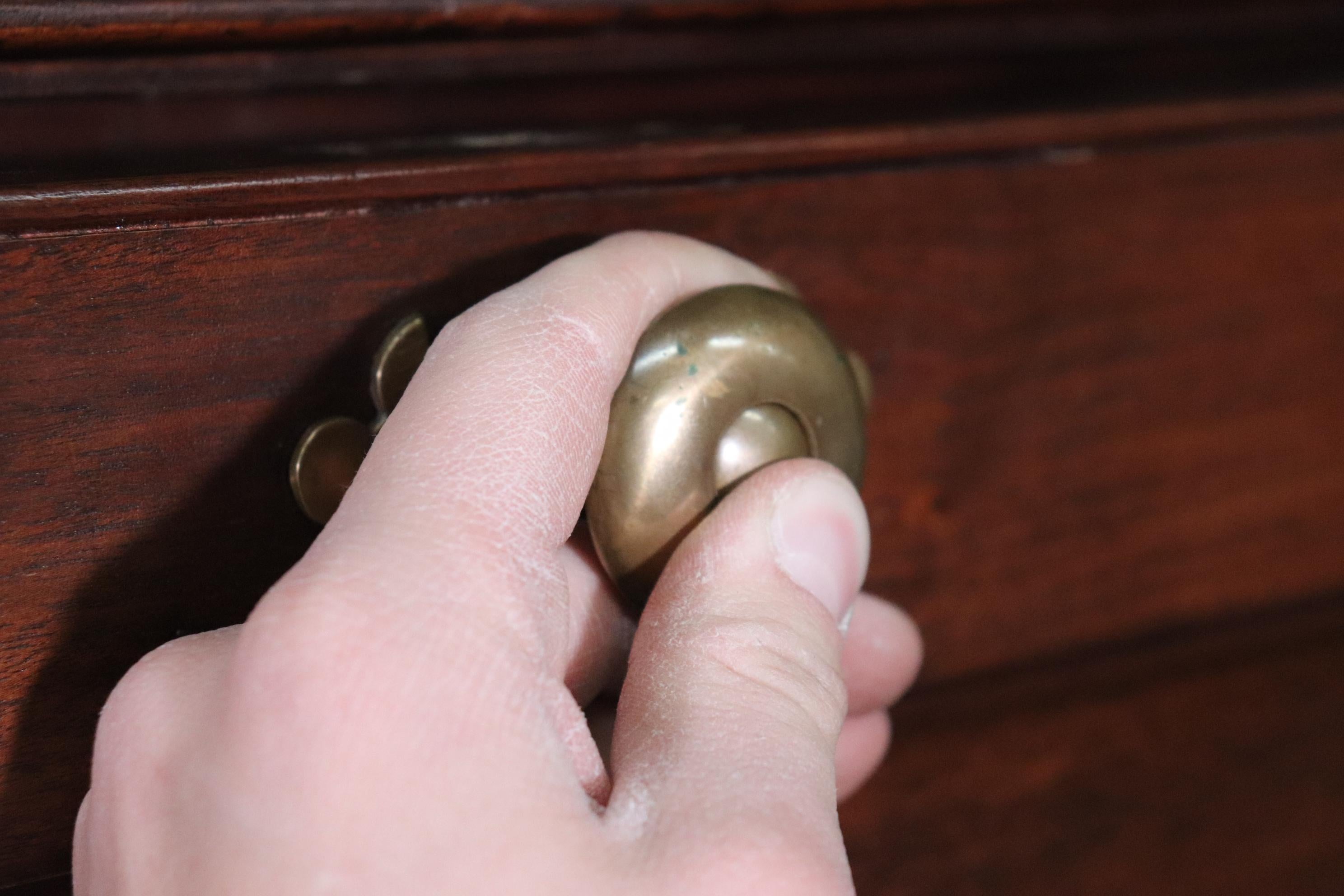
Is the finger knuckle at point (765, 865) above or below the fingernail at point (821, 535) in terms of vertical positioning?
below

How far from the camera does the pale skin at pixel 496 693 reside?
23 cm

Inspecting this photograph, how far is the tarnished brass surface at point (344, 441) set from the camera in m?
0.31

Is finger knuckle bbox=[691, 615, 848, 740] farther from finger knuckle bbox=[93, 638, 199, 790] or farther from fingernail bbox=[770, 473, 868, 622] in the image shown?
finger knuckle bbox=[93, 638, 199, 790]

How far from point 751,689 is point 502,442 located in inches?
Result: 3.6

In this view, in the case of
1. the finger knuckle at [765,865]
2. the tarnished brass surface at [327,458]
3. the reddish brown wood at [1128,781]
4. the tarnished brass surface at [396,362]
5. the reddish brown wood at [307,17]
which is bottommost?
the reddish brown wood at [1128,781]

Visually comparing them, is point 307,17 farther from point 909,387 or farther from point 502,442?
point 909,387

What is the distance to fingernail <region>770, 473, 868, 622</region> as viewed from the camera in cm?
31

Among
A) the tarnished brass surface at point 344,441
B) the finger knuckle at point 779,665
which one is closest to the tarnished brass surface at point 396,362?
the tarnished brass surface at point 344,441

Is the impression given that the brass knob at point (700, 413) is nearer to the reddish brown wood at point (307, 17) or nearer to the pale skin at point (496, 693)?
the pale skin at point (496, 693)

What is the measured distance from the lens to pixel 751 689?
0.29 m

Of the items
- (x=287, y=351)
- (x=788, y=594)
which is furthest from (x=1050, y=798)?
(x=287, y=351)

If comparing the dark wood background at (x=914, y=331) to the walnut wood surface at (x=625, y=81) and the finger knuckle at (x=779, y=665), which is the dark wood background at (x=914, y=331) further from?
the finger knuckle at (x=779, y=665)

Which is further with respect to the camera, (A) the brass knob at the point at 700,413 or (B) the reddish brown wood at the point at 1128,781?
(B) the reddish brown wood at the point at 1128,781

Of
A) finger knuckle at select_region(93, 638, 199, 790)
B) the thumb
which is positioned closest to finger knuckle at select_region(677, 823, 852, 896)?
the thumb
